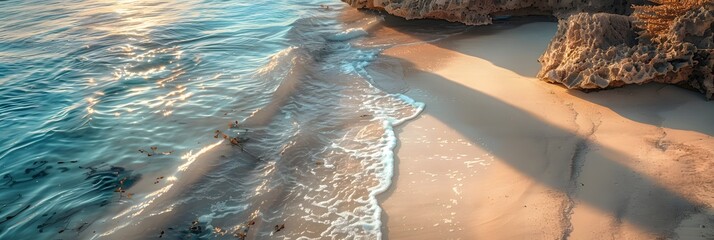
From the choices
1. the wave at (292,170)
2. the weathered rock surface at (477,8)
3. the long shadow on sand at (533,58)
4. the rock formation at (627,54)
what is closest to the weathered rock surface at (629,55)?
the rock formation at (627,54)

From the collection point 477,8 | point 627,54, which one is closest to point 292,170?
point 627,54

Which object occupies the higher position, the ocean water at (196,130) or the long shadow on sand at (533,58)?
the long shadow on sand at (533,58)

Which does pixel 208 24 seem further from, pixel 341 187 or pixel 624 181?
pixel 624 181

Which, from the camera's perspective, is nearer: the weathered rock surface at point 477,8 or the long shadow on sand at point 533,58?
the long shadow on sand at point 533,58

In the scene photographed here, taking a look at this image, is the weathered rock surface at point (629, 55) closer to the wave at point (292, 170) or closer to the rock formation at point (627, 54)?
the rock formation at point (627, 54)

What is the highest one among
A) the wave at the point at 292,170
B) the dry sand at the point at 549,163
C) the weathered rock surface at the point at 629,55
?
the weathered rock surface at the point at 629,55

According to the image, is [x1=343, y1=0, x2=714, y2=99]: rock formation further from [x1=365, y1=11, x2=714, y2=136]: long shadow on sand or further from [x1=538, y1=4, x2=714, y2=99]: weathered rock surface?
[x1=365, y1=11, x2=714, y2=136]: long shadow on sand

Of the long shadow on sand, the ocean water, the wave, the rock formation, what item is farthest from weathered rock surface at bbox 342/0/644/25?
the rock formation

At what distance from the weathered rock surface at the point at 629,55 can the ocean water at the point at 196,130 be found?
5.52 ft

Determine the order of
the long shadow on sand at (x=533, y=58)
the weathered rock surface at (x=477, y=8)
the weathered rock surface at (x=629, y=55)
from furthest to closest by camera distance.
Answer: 1. the weathered rock surface at (x=477, y=8)
2. the weathered rock surface at (x=629, y=55)
3. the long shadow on sand at (x=533, y=58)

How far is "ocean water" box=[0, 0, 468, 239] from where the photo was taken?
392cm

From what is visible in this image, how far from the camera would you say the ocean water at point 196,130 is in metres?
3.92

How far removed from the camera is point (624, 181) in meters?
3.78

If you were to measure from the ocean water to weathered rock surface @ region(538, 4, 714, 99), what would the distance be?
1682mm
